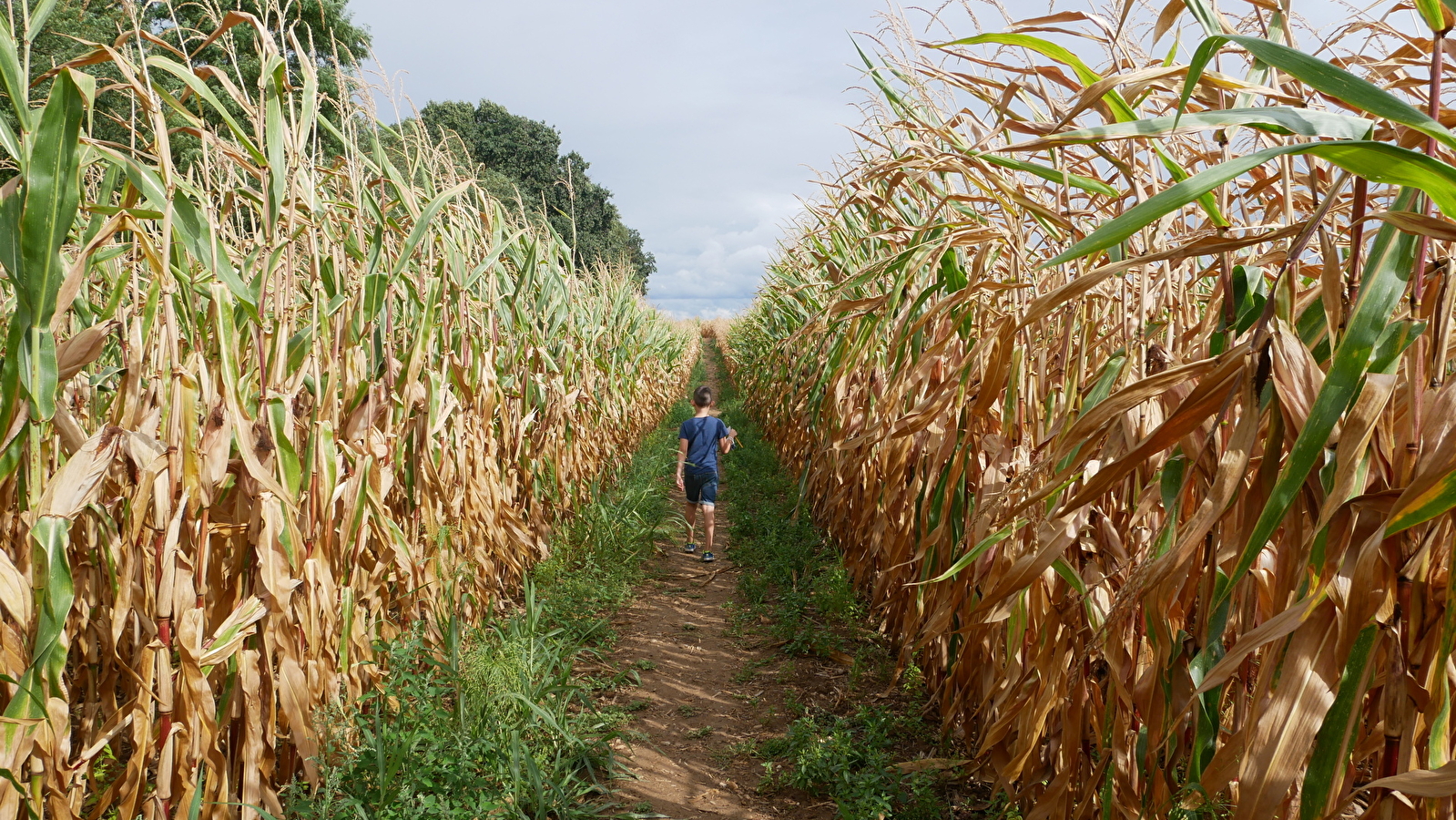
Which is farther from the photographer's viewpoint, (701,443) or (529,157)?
(529,157)

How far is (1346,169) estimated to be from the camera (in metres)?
0.75

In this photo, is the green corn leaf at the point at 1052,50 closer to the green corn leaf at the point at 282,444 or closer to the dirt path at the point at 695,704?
the green corn leaf at the point at 282,444

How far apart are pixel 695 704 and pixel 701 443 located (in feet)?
8.72

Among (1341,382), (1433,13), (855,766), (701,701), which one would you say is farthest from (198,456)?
(701,701)

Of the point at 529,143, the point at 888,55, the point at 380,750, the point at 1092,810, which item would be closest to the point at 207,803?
the point at 380,750

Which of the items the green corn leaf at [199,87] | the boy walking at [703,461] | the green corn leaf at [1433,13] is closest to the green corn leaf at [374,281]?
the green corn leaf at [199,87]

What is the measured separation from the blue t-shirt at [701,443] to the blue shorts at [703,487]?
0.03 metres

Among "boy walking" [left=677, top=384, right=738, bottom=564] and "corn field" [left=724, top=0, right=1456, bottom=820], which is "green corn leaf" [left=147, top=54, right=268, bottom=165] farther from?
"boy walking" [left=677, top=384, right=738, bottom=564]

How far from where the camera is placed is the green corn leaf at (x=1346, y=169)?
26.6 inches

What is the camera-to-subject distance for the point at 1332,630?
82cm

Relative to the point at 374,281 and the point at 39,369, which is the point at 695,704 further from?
the point at 39,369

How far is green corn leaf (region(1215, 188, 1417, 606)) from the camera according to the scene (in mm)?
757

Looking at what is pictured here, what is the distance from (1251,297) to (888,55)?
5.46 ft

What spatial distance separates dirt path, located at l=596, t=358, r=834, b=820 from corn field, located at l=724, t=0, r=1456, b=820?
36.1 inches
